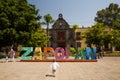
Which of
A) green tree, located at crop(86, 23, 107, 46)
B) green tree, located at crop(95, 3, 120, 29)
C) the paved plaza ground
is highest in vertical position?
green tree, located at crop(95, 3, 120, 29)

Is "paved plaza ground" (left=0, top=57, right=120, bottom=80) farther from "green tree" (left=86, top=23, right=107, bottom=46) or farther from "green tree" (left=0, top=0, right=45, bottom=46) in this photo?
"green tree" (left=86, top=23, right=107, bottom=46)

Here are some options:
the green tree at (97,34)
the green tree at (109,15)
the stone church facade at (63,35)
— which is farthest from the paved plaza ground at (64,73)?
the green tree at (109,15)

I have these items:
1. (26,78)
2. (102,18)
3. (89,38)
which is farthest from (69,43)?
(26,78)

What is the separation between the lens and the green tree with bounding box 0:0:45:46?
3553 cm

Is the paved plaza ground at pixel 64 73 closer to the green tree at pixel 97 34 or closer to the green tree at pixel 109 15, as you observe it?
the green tree at pixel 97 34

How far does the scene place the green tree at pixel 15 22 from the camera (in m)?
35.5

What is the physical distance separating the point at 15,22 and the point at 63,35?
29466mm

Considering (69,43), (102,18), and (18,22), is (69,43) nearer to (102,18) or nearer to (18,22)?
(102,18)

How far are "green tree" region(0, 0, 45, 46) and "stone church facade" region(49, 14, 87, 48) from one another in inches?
992

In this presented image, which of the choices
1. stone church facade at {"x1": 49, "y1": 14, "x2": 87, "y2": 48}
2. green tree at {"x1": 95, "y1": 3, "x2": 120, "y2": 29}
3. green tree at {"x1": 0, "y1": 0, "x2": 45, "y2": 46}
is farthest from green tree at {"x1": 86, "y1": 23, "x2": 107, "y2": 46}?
green tree at {"x1": 95, "y1": 3, "x2": 120, "y2": 29}

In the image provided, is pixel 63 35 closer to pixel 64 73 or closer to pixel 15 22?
pixel 15 22

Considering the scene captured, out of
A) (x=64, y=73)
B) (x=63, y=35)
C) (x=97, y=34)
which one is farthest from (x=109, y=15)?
(x=64, y=73)

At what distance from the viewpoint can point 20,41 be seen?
38.2 m

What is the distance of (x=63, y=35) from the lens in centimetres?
6494
